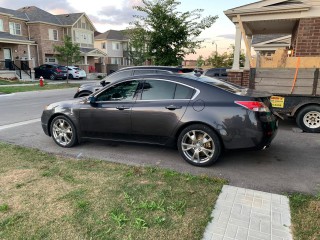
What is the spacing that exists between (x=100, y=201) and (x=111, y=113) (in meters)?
2.09

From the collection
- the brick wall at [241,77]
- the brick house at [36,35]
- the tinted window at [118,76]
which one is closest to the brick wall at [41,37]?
the brick house at [36,35]

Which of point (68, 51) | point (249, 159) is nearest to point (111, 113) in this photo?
point (249, 159)

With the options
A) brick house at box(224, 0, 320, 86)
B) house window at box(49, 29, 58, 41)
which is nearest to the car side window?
brick house at box(224, 0, 320, 86)

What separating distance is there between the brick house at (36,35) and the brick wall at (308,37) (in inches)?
1055

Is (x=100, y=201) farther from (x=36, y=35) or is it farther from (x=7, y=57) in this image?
(x=36, y=35)

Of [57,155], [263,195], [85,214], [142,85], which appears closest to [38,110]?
[57,155]

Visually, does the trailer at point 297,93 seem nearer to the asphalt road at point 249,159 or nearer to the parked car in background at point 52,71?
the asphalt road at point 249,159

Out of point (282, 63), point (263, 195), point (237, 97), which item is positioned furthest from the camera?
point (282, 63)

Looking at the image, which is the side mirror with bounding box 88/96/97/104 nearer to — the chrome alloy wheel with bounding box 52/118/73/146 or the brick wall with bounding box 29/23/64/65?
the chrome alloy wheel with bounding box 52/118/73/146

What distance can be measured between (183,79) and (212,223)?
255cm

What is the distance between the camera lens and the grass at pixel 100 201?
9.39ft

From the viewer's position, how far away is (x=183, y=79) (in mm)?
4766

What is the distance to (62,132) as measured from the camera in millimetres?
5723

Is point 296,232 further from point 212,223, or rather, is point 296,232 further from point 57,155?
point 57,155
